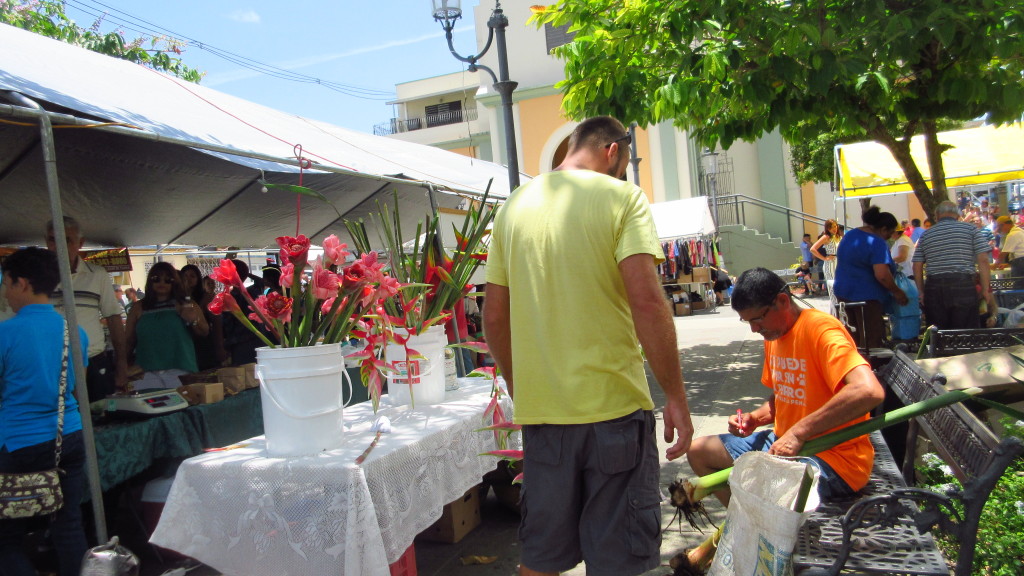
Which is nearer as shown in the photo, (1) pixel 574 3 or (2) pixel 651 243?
(2) pixel 651 243

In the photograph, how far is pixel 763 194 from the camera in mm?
22672

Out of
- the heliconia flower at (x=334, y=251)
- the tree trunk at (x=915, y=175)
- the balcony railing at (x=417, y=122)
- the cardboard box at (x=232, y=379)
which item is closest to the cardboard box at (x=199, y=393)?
the cardboard box at (x=232, y=379)

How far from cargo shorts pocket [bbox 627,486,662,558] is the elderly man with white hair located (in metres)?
5.41

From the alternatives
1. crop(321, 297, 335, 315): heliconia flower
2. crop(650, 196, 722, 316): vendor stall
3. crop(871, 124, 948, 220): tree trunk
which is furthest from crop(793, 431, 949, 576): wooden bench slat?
crop(650, 196, 722, 316): vendor stall

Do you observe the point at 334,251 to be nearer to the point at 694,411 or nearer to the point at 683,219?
the point at 694,411

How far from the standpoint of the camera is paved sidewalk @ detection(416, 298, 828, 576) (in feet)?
11.8

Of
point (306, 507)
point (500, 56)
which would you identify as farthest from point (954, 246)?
point (306, 507)

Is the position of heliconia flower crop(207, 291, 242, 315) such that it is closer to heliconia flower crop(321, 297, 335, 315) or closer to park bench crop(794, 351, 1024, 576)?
heliconia flower crop(321, 297, 335, 315)

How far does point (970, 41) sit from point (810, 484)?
445 cm

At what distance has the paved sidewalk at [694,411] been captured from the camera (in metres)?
3.59

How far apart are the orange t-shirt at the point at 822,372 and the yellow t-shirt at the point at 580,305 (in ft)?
2.75

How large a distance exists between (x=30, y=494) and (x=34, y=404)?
14.7 inches

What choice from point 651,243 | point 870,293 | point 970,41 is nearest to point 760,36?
point 970,41

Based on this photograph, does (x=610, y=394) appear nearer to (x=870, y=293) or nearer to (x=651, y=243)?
(x=651, y=243)
